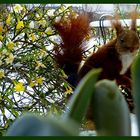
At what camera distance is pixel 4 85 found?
3.90 ft

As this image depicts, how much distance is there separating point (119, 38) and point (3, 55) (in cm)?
36

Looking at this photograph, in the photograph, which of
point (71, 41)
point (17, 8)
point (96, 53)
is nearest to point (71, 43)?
point (71, 41)

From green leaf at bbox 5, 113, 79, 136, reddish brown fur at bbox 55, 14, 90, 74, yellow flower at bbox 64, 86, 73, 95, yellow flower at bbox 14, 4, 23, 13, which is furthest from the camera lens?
yellow flower at bbox 14, 4, 23, 13

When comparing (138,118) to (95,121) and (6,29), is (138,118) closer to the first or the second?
(95,121)

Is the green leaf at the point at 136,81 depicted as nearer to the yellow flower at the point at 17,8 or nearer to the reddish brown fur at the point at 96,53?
the reddish brown fur at the point at 96,53

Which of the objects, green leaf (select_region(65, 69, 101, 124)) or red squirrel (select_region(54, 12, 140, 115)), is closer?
green leaf (select_region(65, 69, 101, 124))

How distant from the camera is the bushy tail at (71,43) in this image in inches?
38.2

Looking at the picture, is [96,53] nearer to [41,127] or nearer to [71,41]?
[71,41]

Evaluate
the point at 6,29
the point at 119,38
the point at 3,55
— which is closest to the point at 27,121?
the point at 119,38

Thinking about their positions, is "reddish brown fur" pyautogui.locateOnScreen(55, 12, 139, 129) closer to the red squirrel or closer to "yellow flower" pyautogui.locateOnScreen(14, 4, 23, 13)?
the red squirrel

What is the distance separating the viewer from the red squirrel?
98 cm

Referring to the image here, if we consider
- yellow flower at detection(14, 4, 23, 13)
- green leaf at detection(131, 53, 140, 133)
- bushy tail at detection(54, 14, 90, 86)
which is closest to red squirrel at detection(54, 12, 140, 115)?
bushy tail at detection(54, 14, 90, 86)

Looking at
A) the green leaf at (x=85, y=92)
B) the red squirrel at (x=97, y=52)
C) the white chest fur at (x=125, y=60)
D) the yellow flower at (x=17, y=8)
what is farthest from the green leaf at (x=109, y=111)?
the yellow flower at (x=17, y=8)

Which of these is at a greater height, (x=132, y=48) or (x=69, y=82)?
(x=132, y=48)
